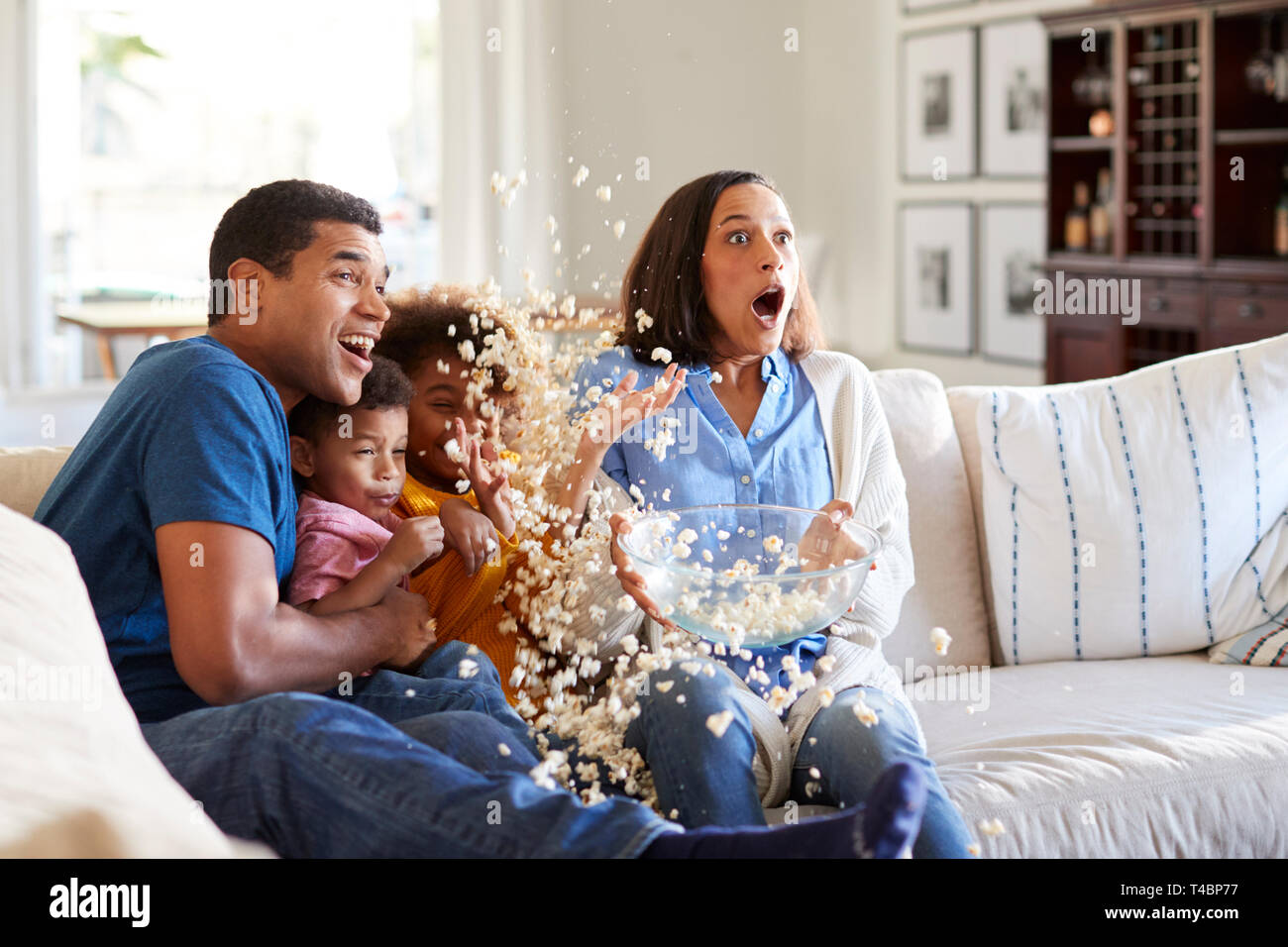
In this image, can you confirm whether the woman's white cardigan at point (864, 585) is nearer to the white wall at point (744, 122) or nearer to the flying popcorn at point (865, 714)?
the flying popcorn at point (865, 714)

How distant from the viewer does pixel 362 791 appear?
1281 millimetres

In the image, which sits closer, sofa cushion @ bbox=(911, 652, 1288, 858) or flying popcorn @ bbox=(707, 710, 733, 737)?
flying popcorn @ bbox=(707, 710, 733, 737)

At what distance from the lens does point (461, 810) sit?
1.25 metres

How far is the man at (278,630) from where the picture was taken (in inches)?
49.0

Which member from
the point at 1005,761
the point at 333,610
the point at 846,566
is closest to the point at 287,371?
the point at 333,610

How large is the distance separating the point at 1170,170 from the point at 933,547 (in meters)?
3.11

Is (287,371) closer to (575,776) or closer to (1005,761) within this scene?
(575,776)

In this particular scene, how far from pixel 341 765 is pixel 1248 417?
174 cm

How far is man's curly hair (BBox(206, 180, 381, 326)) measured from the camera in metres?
1.76

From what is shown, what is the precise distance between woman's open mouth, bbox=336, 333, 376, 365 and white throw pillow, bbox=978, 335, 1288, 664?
45.3 inches

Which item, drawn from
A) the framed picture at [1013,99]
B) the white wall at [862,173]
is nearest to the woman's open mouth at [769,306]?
the framed picture at [1013,99]

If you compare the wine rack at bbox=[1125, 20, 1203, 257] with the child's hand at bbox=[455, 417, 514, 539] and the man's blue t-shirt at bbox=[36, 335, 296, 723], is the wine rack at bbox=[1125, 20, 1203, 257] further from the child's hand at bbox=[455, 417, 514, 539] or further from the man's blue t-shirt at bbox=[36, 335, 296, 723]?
the man's blue t-shirt at bbox=[36, 335, 296, 723]

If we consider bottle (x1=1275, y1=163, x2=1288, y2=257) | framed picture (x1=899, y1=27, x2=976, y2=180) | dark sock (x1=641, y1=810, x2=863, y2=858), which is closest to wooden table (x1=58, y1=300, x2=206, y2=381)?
framed picture (x1=899, y1=27, x2=976, y2=180)

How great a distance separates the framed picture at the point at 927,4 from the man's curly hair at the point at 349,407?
15.8 feet
